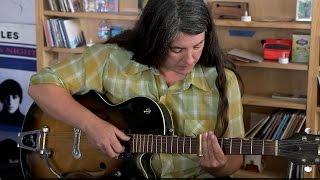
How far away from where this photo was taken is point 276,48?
2.12 m

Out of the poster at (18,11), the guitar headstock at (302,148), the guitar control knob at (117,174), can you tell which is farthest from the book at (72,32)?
the guitar headstock at (302,148)

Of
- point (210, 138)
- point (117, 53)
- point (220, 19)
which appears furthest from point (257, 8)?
point (210, 138)

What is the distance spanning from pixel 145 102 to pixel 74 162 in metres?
0.32

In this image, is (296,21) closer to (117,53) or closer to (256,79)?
(256,79)

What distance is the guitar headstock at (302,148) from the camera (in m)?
1.24

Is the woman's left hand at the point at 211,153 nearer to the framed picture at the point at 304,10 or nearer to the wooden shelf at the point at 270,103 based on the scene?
the wooden shelf at the point at 270,103

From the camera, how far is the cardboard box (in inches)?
81.6

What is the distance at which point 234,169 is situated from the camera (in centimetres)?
148

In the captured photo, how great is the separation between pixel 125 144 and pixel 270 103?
0.88 meters

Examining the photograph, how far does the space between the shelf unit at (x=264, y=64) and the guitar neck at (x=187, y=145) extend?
781 mm

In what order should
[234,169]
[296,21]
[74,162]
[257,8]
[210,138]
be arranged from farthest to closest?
[257,8] < [296,21] < [74,162] < [234,169] < [210,138]

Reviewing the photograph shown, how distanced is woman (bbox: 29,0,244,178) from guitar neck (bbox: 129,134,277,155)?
35 mm

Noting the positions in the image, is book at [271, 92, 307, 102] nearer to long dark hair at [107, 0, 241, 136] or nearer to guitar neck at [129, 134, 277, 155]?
long dark hair at [107, 0, 241, 136]

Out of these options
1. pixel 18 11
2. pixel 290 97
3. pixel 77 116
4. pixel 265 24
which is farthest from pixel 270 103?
pixel 18 11
